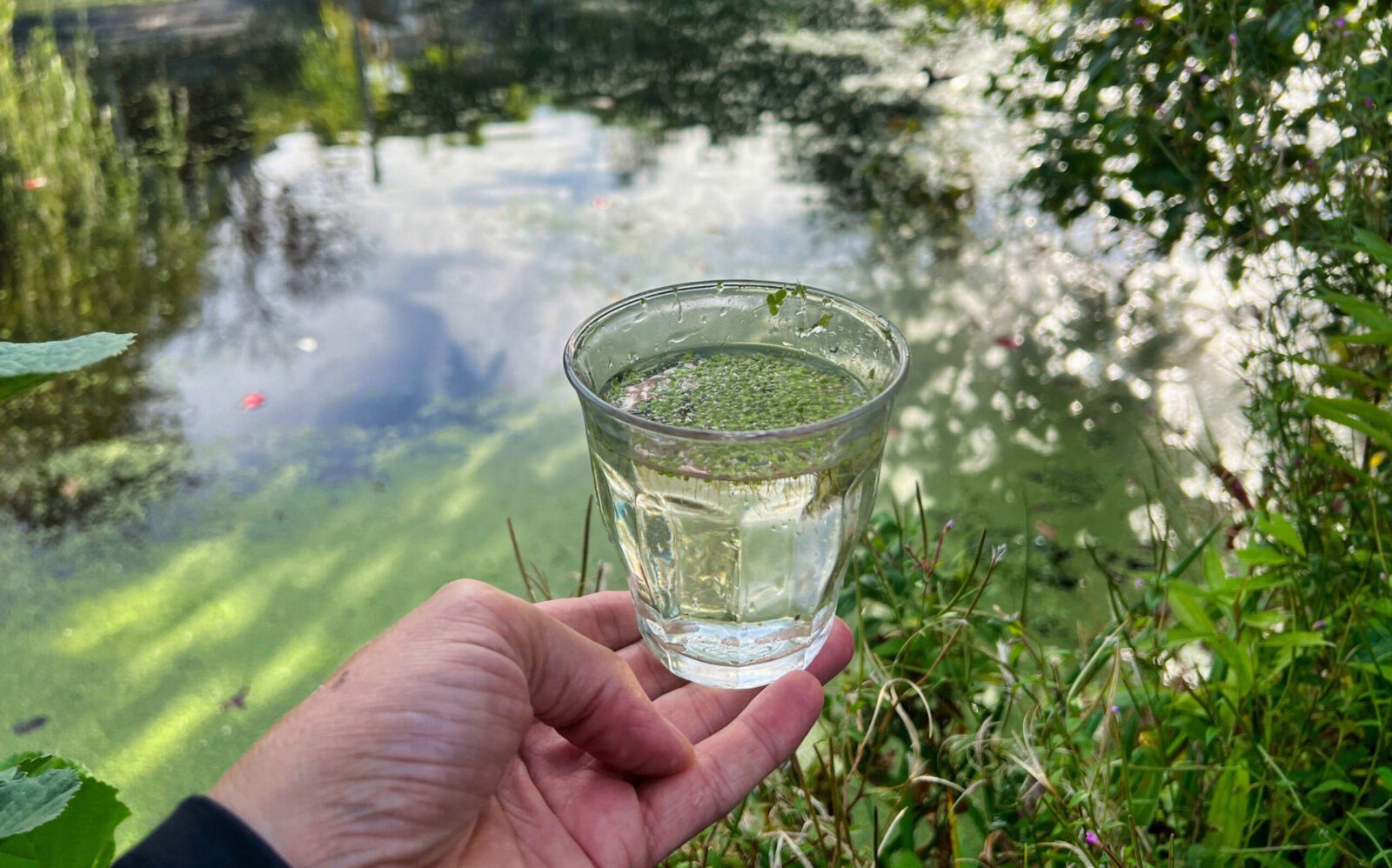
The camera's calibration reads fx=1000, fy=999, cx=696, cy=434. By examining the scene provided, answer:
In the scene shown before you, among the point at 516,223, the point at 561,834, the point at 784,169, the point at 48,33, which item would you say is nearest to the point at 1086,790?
the point at 561,834

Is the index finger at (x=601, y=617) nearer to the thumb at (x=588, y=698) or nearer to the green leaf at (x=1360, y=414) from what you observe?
the thumb at (x=588, y=698)

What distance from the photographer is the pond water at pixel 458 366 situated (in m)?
1.83

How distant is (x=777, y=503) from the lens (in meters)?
0.93

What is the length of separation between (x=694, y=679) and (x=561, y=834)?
8.6 inches

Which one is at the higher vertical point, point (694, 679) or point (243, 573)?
point (694, 679)

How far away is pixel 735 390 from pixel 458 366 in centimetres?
167

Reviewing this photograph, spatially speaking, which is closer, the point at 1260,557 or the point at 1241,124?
the point at 1260,557

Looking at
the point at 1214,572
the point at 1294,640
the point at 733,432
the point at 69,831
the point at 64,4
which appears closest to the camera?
the point at 69,831

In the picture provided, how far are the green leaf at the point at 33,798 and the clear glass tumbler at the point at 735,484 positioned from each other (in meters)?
0.47

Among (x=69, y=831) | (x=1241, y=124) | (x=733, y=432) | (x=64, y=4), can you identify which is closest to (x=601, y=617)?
(x=733, y=432)

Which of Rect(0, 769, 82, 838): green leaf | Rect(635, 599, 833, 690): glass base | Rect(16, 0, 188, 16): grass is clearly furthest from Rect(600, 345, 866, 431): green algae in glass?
Rect(16, 0, 188, 16): grass

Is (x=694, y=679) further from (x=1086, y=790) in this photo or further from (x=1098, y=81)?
(x=1098, y=81)

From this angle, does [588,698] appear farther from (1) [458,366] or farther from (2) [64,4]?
(2) [64,4]

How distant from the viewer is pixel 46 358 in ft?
1.64
